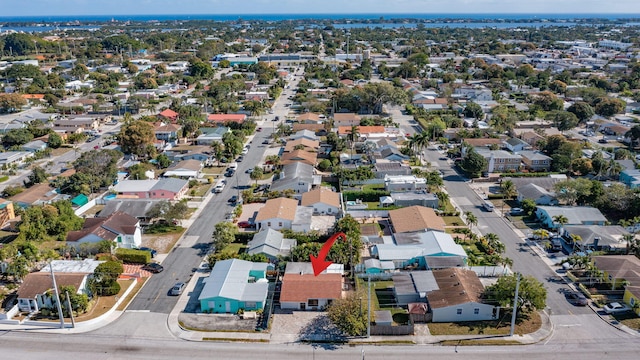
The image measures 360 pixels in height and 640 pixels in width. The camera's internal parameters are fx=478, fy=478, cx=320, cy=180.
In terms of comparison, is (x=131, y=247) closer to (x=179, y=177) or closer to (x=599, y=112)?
(x=179, y=177)

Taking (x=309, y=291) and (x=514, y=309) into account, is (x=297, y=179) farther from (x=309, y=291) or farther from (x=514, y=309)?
(x=514, y=309)

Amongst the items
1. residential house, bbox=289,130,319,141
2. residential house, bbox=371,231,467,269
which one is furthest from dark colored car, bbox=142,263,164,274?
residential house, bbox=289,130,319,141

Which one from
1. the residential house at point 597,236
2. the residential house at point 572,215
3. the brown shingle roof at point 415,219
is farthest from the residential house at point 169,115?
the residential house at point 597,236

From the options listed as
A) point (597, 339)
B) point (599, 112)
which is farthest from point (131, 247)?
point (599, 112)

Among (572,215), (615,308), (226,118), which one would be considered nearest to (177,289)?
(615,308)

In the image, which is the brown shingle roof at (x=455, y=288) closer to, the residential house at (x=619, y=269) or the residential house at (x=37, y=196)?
the residential house at (x=619, y=269)
